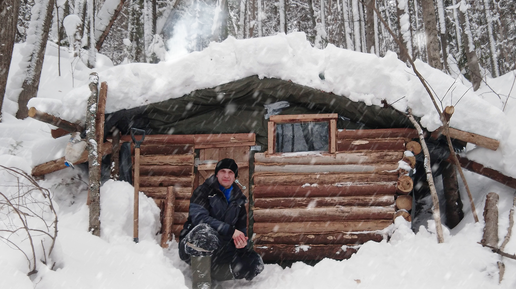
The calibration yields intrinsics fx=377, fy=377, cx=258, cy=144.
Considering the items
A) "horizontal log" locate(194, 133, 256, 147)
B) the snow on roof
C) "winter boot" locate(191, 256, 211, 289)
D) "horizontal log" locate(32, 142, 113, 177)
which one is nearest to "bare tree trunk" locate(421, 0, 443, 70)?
the snow on roof

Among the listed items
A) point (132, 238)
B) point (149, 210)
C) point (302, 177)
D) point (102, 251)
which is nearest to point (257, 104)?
point (302, 177)

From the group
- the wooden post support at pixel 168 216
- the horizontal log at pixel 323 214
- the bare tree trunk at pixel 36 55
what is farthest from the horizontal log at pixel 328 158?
the bare tree trunk at pixel 36 55

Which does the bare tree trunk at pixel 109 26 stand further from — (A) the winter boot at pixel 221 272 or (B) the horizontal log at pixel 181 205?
(A) the winter boot at pixel 221 272

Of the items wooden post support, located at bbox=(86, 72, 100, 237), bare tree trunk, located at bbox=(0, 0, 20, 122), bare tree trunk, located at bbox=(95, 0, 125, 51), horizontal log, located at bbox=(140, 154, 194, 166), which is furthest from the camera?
bare tree trunk, located at bbox=(95, 0, 125, 51)

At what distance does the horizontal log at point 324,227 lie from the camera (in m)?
6.62

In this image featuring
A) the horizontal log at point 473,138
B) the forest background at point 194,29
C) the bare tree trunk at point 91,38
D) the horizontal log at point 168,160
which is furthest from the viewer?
the bare tree trunk at point 91,38

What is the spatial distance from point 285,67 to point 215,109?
1.48 m

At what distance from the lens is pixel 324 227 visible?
21.9ft

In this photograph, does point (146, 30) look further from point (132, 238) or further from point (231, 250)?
point (231, 250)

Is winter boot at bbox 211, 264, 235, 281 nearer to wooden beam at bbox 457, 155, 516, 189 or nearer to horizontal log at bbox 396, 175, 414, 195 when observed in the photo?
horizontal log at bbox 396, 175, 414, 195

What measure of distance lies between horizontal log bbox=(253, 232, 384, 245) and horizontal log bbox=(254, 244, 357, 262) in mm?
85

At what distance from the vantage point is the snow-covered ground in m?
4.66

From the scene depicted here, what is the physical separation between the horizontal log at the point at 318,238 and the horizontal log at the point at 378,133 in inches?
67.5

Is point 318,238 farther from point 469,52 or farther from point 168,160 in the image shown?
point 469,52
